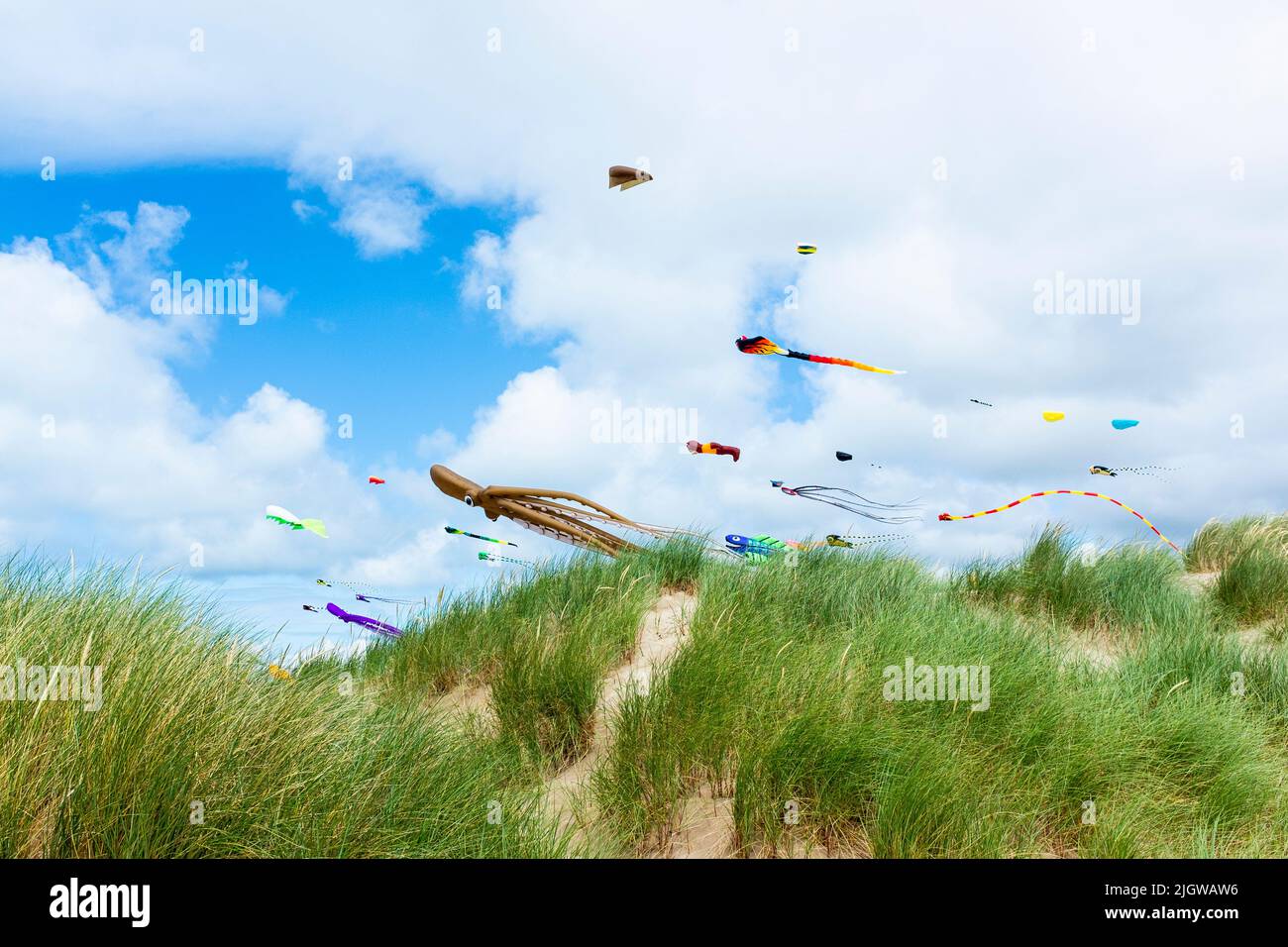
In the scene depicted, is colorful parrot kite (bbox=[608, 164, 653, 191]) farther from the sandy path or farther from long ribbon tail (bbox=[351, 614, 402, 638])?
long ribbon tail (bbox=[351, 614, 402, 638])

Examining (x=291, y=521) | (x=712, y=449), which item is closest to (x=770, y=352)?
(x=712, y=449)

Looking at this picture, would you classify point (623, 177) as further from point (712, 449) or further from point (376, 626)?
point (376, 626)

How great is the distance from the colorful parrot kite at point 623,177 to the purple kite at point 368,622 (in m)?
4.15

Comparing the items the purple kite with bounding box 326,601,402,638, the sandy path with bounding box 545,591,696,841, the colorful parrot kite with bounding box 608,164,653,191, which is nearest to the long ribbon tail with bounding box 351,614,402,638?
the purple kite with bounding box 326,601,402,638

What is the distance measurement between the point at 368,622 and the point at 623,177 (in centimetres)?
441

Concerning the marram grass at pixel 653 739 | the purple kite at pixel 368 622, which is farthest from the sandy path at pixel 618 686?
the purple kite at pixel 368 622

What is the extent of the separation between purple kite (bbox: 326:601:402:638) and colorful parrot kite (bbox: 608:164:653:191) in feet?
13.6

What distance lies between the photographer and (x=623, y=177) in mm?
6145

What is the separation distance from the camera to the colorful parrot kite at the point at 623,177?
6.10 metres

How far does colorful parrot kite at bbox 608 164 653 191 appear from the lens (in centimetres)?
610
